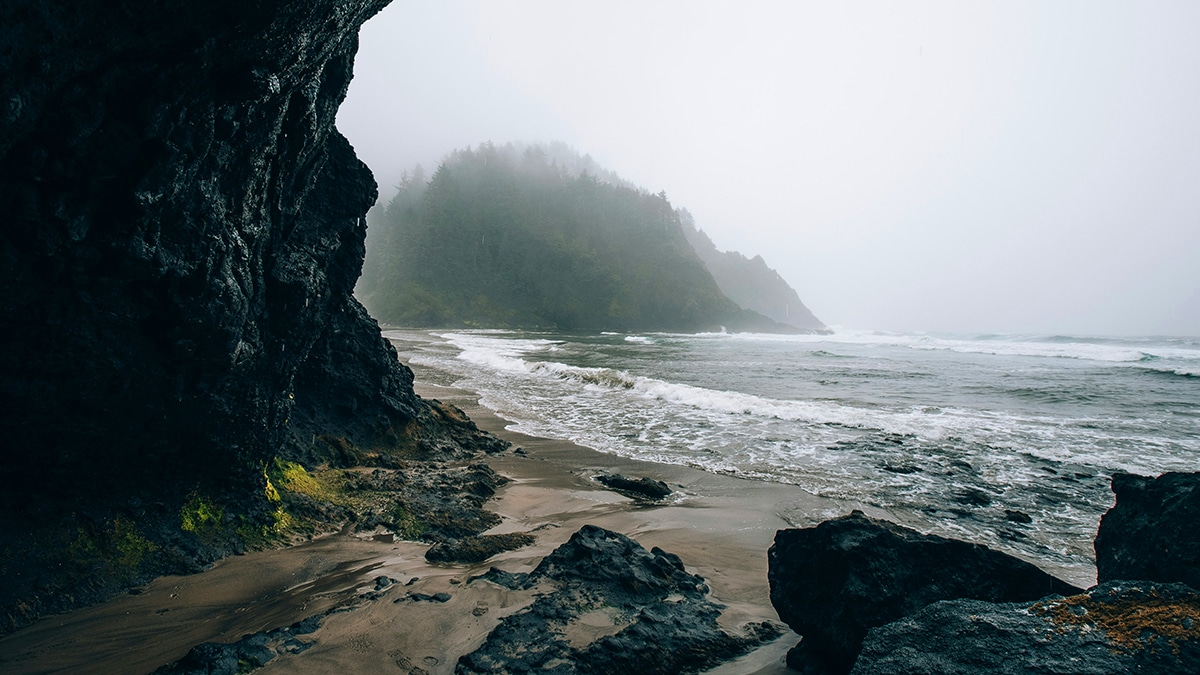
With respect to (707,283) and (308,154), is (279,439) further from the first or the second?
(707,283)

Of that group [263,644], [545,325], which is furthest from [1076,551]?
[545,325]

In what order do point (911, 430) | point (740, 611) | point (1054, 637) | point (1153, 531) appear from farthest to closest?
1. point (911, 430)
2. point (740, 611)
3. point (1153, 531)
4. point (1054, 637)

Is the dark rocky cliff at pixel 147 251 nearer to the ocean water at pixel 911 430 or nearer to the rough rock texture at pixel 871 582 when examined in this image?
the rough rock texture at pixel 871 582

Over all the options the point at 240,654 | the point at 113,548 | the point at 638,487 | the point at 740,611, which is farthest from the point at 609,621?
the point at 113,548

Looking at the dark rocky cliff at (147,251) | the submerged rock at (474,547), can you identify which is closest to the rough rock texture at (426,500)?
the submerged rock at (474,547)

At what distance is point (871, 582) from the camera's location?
9.35 feet

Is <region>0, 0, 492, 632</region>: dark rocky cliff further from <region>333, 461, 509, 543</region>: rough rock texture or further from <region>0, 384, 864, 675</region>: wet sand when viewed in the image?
Result: <region>333, 461, 509, 543</region>: rough rock texture

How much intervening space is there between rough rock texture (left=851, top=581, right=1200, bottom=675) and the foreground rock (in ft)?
3.86

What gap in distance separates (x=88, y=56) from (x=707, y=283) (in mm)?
85037

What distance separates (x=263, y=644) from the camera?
9.60 feet

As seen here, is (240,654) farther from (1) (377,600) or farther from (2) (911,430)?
(2) (911,430)

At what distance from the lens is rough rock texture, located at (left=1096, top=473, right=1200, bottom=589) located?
2.71m

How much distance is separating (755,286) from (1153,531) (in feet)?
Answer: 429

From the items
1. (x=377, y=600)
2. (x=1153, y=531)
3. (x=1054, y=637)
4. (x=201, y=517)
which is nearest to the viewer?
(x=1054, y=637)
